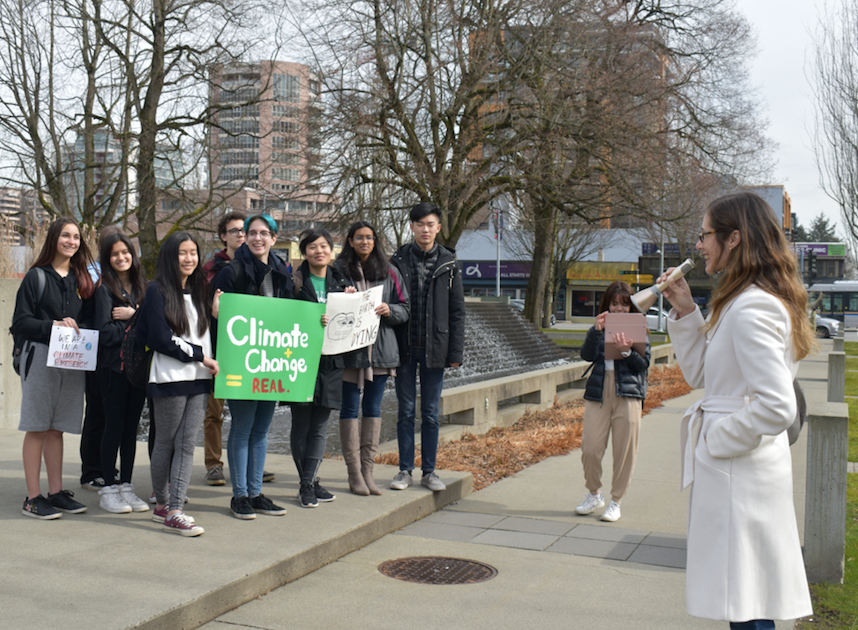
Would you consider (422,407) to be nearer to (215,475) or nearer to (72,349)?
(215,475)

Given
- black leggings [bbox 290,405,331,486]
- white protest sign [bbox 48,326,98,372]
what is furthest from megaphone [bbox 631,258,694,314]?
white protest sign [bbox 48,326,98,372]

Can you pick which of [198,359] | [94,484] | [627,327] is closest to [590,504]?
[627,327]

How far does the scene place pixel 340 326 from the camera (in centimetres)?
610

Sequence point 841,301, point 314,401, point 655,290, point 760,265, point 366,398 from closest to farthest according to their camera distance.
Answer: point 760,265
point 655,290
point 314,401
point 366,398
point 841,301

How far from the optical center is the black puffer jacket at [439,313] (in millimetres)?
6699

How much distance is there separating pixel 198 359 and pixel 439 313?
215 cm

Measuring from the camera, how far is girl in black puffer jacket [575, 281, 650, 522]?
6523 millimetres

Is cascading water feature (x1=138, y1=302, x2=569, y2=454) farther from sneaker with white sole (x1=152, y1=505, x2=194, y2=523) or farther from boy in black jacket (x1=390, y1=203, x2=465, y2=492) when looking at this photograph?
sneaker with white sole (x1=152, y1=505, x2=194, y2=523)

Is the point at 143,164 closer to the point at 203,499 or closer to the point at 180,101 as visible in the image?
the point at 180,101

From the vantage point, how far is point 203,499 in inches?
242

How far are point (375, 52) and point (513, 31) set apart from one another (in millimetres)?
3786

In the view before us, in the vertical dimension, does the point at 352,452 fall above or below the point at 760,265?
below

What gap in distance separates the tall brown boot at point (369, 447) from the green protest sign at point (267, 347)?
78 cm

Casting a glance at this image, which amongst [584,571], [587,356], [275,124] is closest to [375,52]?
[275,124]
